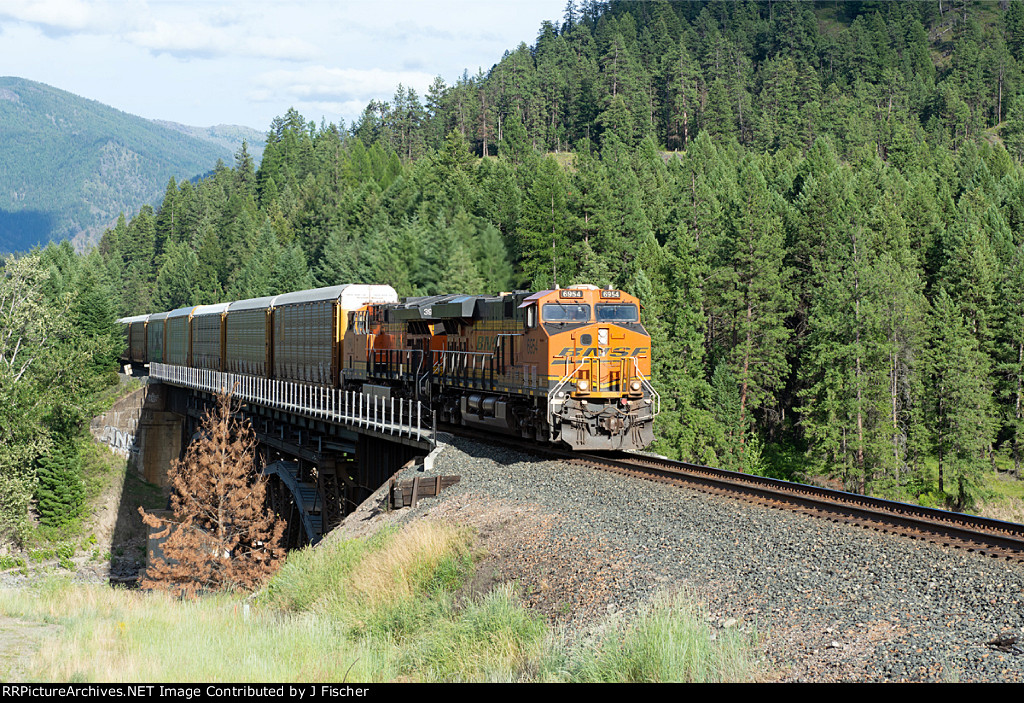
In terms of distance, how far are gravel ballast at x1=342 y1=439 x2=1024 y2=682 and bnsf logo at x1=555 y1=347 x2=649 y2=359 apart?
456 cm

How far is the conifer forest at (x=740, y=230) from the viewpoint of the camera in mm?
51531

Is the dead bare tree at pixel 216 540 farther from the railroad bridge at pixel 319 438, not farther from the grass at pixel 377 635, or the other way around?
the grass at pixel 377 635

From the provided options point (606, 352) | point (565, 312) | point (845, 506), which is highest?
point (565, 312)

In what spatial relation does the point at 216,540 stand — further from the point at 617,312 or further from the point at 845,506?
the point at 845,506

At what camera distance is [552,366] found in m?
20.8

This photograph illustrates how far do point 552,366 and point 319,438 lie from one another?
14307 millimetres

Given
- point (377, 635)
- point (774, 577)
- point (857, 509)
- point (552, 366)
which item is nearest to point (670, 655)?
point (774, 577)

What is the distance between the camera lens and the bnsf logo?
21.1 m

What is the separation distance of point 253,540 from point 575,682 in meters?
24.4

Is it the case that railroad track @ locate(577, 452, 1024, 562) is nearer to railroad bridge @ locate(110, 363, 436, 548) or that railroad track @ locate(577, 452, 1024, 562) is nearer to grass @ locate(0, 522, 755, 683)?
grass @ locate(0, 522, 755, 683)

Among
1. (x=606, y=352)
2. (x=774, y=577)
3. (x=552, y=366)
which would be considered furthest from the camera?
(x=606, y=352)

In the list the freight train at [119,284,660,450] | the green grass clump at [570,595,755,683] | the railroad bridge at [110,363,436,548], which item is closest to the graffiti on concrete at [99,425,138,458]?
the railroad bridge at [110,363,436,548]

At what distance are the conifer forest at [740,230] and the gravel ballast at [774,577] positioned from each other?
1435 inches
